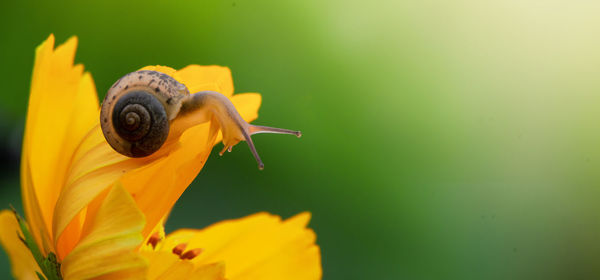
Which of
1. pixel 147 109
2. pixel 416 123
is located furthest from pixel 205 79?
pixel 416 123

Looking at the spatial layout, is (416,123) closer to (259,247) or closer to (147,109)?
(259,247)

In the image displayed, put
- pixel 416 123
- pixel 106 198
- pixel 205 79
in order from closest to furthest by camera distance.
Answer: pixel 106 198 → pixel 205 79 → pixel 416 123

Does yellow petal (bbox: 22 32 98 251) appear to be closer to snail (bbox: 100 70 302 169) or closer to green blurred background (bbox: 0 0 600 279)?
snail (bbox: 100 70 302 169)

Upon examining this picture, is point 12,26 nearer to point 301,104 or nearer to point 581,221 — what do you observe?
point 301,104

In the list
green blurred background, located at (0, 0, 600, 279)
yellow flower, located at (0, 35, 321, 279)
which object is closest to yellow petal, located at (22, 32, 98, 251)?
yellow flower, located at (0, 35, 321, 279)

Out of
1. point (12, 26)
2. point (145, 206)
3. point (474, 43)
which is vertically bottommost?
point (145, 206)

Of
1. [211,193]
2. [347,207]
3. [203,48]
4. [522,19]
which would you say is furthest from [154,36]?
[522,19]

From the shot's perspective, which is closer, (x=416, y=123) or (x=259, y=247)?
(x=259, y=247)
